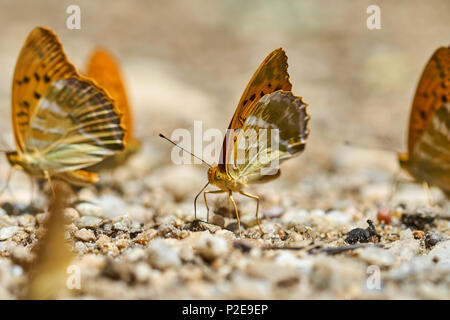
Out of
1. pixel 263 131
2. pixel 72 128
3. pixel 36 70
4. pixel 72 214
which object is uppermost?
pixel 36 70

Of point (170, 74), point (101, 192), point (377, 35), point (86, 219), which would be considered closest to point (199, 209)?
point (86, 219)

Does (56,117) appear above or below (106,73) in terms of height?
below

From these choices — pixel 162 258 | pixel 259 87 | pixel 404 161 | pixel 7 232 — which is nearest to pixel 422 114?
pixel 404 161

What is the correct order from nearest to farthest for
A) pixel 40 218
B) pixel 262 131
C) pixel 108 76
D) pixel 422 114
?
pixel 262 131, pixel 40 218, pixel 422 114, pixel 108 76

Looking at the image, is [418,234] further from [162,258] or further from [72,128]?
[72,128]

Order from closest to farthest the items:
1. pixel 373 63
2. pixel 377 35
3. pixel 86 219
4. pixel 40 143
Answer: pixel 86 219
pixel 40 143
pixel 373 63
pixel 377 35
